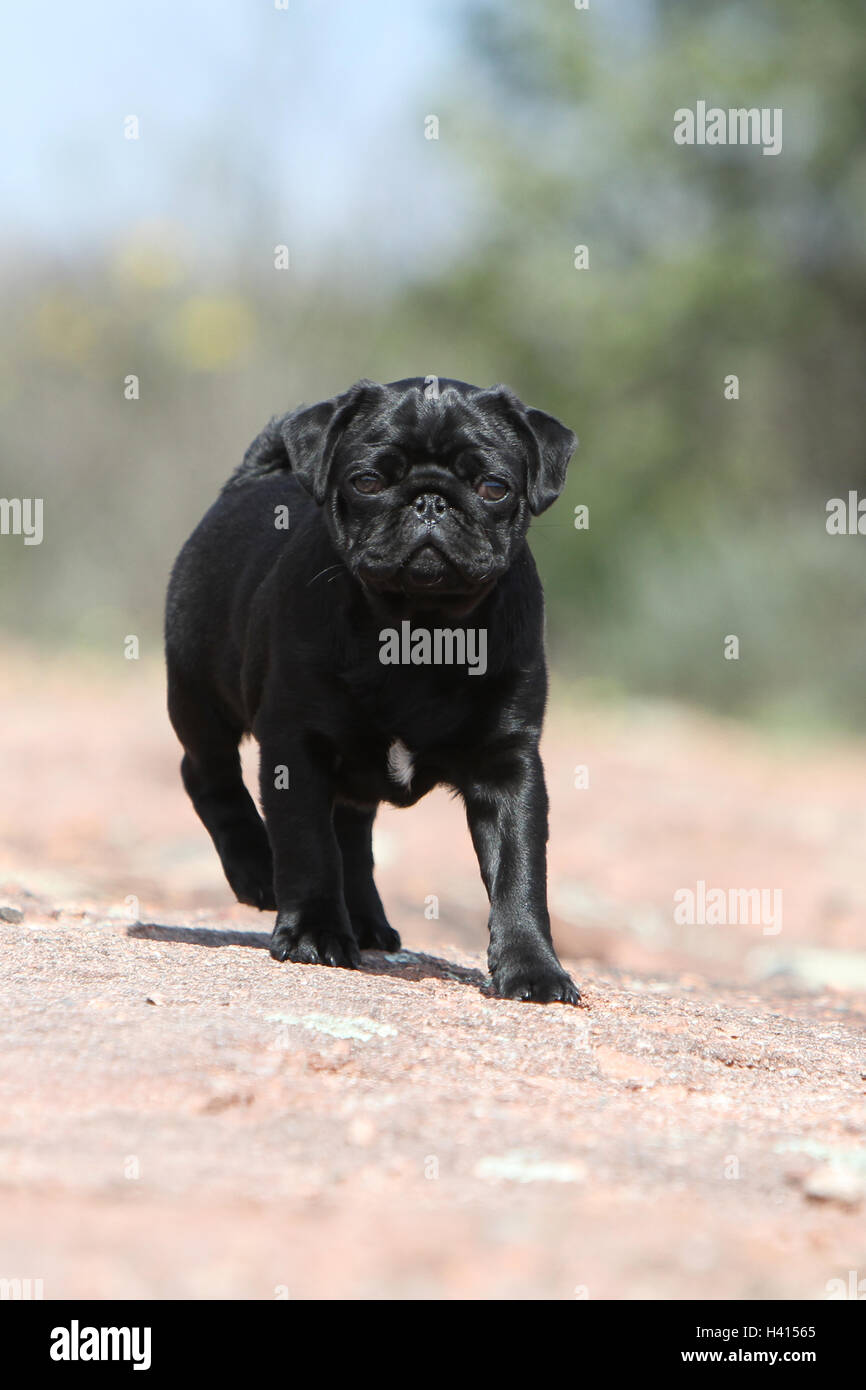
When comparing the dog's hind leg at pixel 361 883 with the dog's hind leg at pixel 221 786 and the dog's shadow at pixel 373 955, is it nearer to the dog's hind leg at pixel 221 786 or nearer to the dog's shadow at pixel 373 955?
the dog's shadow at pixel 373 955

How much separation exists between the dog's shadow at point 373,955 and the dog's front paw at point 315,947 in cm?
9

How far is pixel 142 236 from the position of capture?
23.6 m

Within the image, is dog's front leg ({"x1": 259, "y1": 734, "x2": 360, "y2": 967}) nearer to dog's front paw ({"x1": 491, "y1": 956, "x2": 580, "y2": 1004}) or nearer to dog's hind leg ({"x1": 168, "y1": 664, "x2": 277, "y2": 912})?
dog's front paw ({"x1": 491, "y1": 956, "x2": 580, "y2": 1004})

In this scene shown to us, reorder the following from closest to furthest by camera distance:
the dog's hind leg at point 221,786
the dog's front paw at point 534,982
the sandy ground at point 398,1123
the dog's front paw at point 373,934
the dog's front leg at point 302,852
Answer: the sandy ground at point 398,1123
the dog's front paw at point 534,982
the dog's front leg at point 302,852
the dog's front paw at point 373,934
the dog's hind leg at point 221,786

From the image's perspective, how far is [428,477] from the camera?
462cm

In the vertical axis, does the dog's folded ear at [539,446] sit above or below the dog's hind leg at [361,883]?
above

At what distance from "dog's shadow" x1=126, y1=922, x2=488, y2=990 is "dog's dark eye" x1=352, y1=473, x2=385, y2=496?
54.3 inches

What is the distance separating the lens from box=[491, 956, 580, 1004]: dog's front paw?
14.1ft

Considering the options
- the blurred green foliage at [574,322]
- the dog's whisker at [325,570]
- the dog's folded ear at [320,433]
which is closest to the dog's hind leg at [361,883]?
the dog's whisker at [325,570]

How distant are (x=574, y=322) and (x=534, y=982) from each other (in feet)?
65.5

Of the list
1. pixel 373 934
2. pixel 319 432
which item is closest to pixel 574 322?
pixel 373 934

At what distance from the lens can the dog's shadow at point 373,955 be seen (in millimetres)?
4836

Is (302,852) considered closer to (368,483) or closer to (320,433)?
(368,483)

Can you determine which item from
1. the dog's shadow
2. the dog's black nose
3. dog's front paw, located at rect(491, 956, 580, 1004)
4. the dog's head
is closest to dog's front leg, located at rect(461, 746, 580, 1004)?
dog's front paw, located at rect(491, 956, 580, 1004)
